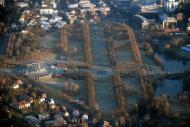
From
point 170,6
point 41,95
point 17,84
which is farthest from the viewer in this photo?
point 170,6

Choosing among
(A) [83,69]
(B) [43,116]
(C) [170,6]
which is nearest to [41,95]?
(B) [43,116]

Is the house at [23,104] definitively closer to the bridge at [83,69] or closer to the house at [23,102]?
the house at [23,102]

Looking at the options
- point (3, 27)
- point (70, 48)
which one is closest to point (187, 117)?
point (70, 48)

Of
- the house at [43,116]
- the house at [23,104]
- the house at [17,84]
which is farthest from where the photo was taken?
the house at [17,84]

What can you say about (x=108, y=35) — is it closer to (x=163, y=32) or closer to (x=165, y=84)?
(x=163, y=32)

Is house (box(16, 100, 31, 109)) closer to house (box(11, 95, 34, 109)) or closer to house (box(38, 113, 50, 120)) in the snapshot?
house (box(11, 95, 34, 109))

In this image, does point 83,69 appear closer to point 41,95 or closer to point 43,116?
point 41,95

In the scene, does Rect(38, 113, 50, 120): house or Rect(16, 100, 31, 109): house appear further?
Rect(16, 100, 31, 109): house

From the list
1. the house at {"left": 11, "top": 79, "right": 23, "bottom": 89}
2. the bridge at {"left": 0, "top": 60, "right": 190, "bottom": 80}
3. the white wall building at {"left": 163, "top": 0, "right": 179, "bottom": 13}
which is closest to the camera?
the house at {"left": 11, "top": 79, "right": 23, "bottom": 89}

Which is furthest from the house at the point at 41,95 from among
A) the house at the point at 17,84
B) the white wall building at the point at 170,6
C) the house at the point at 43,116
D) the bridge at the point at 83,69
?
the white wall building at the point at 170,6

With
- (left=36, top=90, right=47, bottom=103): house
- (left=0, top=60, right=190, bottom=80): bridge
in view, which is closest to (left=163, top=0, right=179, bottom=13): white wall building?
(left=0, top=60, right=190, bottom=80): bridge

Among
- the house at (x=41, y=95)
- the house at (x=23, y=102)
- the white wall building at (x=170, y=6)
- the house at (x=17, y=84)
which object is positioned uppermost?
the white wall building at (x=170, y=6)
